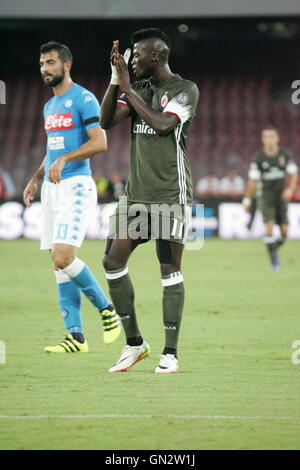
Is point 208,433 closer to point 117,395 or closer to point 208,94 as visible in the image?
point 117,395

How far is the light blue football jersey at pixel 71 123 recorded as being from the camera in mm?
7484

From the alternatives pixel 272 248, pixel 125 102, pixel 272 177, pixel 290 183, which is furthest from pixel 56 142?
pixel 272 177

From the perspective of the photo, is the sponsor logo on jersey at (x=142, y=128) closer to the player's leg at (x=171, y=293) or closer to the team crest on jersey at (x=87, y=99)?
the player's leg at (x=171, y=293)

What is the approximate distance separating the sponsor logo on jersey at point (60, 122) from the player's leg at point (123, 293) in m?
1.35

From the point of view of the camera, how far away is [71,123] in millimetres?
7523

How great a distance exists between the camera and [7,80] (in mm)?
31844

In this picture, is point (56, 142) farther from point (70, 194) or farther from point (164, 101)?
point (164, 101)

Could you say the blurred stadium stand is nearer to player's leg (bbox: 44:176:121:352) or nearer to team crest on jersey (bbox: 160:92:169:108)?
player's leg (bbox: 44:176:121:352)

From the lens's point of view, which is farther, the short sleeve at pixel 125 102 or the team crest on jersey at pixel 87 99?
the team crest on jersey at pixel 87 99

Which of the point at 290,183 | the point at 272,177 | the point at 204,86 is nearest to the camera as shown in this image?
the point at 290,183

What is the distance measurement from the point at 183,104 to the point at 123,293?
1413 mm

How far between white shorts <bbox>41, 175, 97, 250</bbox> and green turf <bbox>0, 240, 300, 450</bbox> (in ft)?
3.10

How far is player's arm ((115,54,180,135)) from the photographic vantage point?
247 inches

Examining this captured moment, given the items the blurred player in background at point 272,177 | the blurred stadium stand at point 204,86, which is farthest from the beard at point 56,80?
the blurred stadium stand at point 204,86
